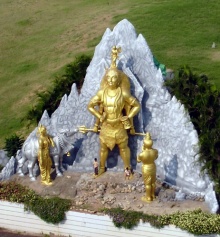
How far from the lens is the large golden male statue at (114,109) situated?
474 inches

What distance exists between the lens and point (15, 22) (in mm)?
25141

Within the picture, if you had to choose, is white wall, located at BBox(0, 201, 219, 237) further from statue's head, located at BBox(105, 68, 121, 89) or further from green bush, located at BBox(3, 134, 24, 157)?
statue's head, located at BBox(105, 68, 121, 89)

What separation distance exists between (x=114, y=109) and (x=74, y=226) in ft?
8.20

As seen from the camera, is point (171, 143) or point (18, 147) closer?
point (171, 143)

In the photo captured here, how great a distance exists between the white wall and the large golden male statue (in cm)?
164

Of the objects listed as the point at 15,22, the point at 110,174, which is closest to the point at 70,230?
the point at 110,174

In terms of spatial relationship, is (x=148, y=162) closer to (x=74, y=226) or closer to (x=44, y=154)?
(x=74, y=226)

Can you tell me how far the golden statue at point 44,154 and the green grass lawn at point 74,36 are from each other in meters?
3.82

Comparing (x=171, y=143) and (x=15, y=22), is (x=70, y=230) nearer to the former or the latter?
(x=171, y=143)

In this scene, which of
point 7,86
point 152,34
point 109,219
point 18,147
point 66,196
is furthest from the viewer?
point 152,34

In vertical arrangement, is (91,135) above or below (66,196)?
above

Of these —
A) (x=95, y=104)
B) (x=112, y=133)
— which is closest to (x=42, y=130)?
(x=95, y=104)

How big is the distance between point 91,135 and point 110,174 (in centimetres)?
96

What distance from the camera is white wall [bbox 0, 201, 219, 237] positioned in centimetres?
1112
